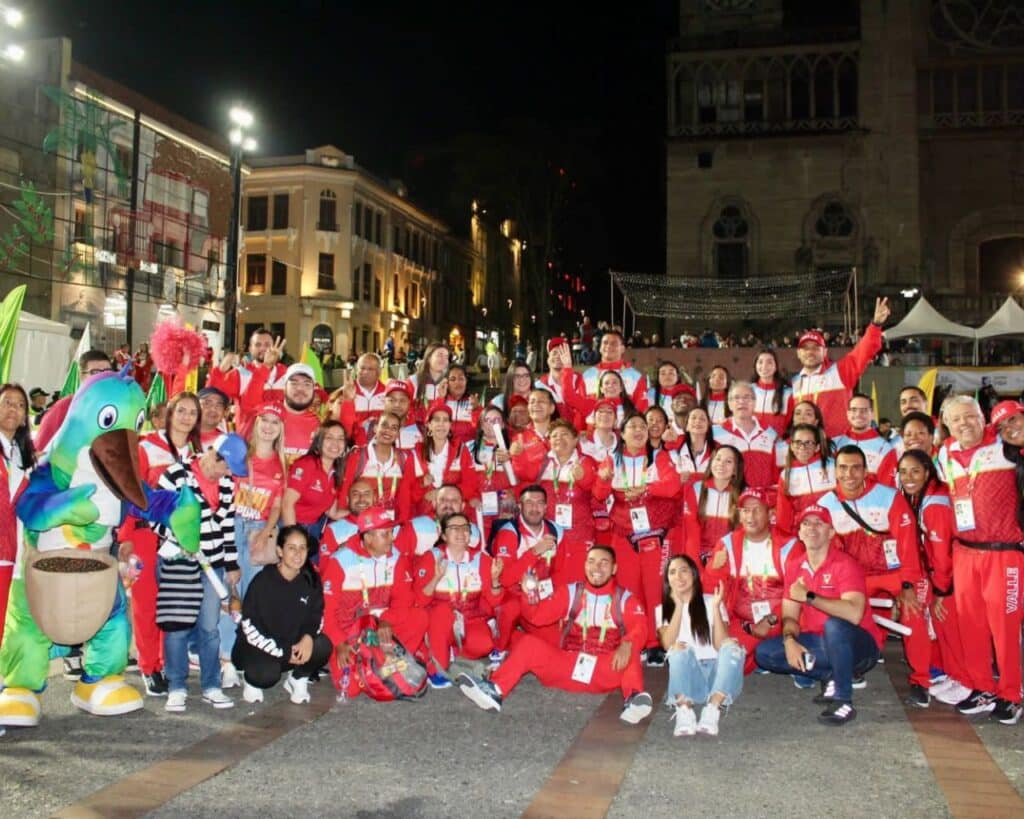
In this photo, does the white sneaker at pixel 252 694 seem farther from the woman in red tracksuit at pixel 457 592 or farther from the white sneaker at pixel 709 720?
the white sneaker at pixel 709 720

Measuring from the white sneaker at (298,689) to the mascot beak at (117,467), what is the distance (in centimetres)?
153

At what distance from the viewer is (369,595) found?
6.42 meters

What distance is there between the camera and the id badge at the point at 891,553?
20.6ft

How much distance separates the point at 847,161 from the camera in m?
33.6

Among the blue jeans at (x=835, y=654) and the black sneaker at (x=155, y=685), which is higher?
the blue jeans at (x=835, y=654)

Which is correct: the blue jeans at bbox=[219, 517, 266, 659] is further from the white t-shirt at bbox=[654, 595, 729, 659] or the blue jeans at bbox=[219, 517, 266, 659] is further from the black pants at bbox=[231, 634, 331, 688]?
the white t-shirt at bbox=[654, 595, 729, 659]

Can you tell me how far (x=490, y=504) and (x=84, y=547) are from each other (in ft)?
11.6

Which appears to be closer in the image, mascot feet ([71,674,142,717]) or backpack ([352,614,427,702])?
mascot feet ([71,674,142,717])

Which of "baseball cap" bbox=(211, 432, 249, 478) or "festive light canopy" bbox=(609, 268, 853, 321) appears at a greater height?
"festive light canopy" bbox=(609, 268, 853, 321)

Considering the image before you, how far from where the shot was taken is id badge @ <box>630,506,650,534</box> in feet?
24.3

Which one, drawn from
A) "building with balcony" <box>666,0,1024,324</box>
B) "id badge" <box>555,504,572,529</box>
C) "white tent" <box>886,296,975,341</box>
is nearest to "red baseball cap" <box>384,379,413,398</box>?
"id badge" <box>555,504,572,529</box>

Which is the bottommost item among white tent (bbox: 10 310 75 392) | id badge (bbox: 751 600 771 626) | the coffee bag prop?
id badge (bbox: 751 600 771 626)

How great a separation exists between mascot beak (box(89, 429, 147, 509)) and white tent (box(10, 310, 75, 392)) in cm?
1125

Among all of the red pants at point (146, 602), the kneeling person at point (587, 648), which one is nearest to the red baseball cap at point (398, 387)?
the kneeling person at point (587, 648)
